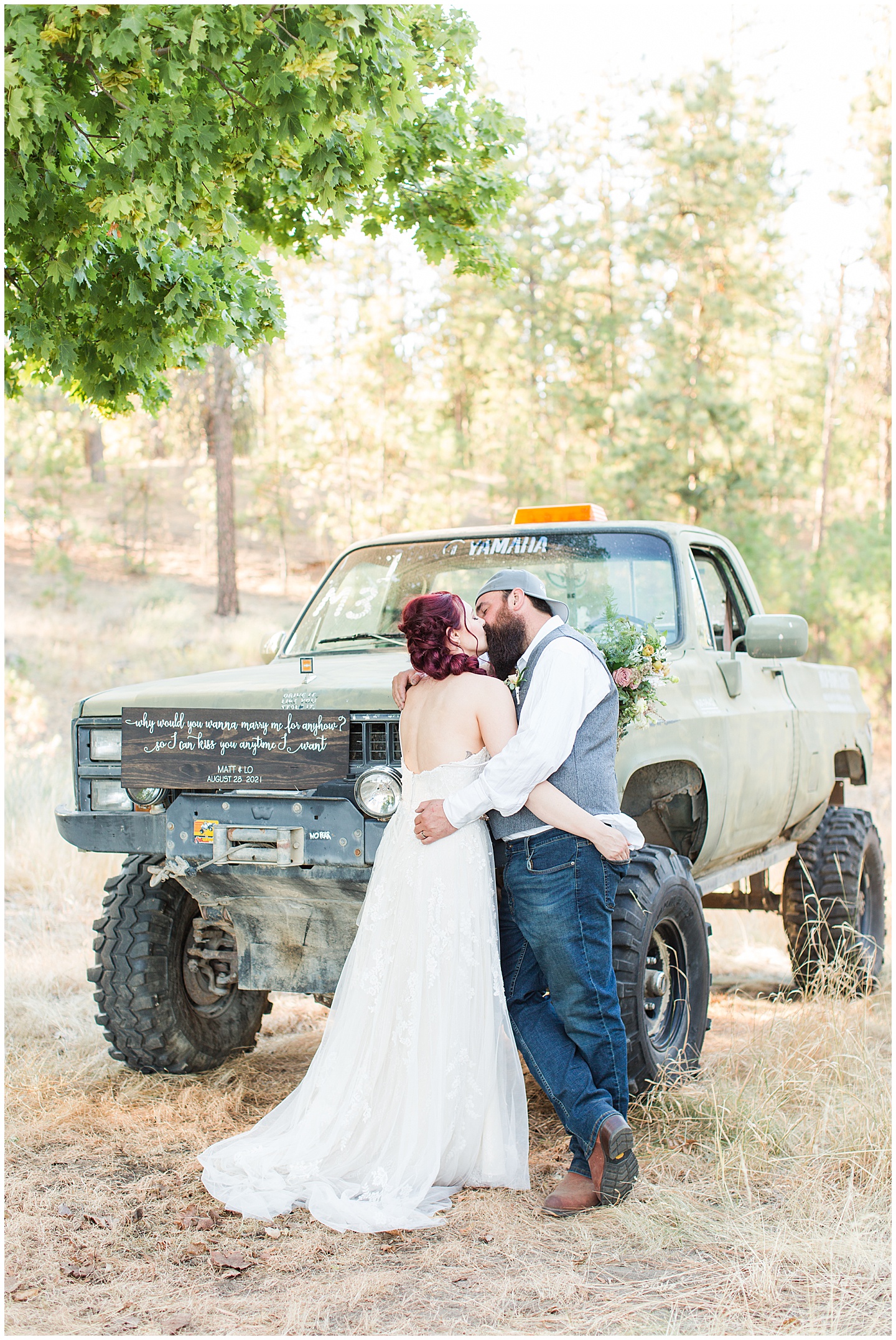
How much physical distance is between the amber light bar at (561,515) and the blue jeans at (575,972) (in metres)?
2.00

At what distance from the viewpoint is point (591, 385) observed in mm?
22984

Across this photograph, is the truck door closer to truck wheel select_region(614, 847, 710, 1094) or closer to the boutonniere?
truck wheel select_region(614, 847, 710, 1094)

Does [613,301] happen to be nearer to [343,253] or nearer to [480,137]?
[343,253]

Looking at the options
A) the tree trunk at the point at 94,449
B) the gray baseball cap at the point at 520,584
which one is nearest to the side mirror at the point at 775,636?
the gray baseball cap at the point at 520,584

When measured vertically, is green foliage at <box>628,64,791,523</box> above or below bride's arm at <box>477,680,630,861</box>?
above

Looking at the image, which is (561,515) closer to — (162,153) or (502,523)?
(162,153)

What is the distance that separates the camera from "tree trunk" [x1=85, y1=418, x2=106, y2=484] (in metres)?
27.6

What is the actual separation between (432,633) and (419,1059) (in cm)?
137

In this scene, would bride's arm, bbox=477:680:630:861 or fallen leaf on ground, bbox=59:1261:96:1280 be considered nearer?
fallen leaf on ground, bbox=59:1261:96:1280

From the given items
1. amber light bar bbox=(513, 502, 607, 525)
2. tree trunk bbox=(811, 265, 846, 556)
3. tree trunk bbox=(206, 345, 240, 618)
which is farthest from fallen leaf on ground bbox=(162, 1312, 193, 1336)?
tree trunk bbox=(811, 265, 846, 556)

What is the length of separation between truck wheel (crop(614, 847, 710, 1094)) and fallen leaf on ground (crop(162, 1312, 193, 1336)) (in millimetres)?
1658

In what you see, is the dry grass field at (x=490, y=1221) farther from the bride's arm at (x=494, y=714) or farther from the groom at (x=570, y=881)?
the bride's arm at (x=494, y=714)

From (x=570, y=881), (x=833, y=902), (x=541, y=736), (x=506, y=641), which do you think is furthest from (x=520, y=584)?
(x=833, y=902)

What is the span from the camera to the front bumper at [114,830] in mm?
4289
